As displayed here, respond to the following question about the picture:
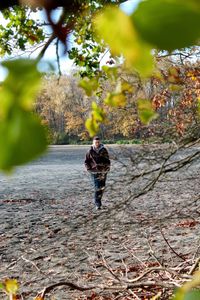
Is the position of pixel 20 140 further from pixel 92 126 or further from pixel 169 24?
pixel 92 126

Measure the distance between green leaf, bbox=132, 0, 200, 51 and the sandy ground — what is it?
3619 mm

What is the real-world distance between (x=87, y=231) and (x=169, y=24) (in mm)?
9444

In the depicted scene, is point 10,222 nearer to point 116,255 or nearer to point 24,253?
point 24,253

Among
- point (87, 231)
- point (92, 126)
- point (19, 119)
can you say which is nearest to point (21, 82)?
point (19, 119)

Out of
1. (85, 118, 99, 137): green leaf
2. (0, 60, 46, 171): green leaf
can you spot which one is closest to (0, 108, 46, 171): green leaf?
(0, 60, 46, 171): green leaf

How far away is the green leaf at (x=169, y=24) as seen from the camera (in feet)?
0.78

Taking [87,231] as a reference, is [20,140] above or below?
above

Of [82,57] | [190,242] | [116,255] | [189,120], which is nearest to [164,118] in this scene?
[189,120]

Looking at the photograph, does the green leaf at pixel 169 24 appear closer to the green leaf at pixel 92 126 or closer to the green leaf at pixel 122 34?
the green leaf at pixel 122 34

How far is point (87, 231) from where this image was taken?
9.52m

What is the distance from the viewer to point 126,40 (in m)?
0.24

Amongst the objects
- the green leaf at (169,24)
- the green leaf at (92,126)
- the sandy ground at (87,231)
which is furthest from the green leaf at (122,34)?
the sandy ground at (87,231)

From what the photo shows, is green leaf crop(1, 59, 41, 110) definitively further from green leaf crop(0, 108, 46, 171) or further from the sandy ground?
the sandy ground

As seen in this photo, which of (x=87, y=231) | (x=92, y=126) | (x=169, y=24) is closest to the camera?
(x=169, y=24)
